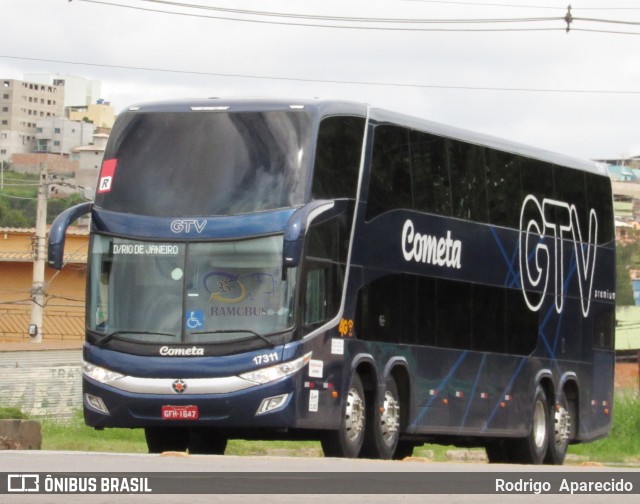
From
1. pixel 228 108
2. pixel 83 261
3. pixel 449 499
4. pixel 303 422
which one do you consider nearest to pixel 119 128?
pixel 228 108

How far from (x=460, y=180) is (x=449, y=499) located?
1146 centimetres

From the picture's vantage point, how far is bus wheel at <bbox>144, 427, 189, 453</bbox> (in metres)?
20.1

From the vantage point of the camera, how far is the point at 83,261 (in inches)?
2251

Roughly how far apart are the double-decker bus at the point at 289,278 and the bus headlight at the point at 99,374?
22mm

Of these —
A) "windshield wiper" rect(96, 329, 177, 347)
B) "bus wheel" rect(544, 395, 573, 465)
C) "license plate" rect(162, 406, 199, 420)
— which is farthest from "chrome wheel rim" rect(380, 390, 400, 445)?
"bus wheel" rect(544, 395, 573, 465)

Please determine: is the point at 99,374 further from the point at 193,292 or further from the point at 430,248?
the point at 430,248

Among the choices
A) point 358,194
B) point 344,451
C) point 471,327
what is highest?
point 358,194

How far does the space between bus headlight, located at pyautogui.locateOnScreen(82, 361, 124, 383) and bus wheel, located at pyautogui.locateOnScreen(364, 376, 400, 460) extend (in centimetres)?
315

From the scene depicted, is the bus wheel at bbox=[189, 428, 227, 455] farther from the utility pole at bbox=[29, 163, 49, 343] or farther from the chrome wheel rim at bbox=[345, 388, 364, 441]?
the utility pole at bbox=[29, 163, 49, 343]

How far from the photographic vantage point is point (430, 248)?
21297mm

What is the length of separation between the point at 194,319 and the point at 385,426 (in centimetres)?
304

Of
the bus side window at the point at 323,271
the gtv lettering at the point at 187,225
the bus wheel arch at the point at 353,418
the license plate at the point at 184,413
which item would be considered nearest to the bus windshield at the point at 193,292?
the gtv lettering at the point at 187,225

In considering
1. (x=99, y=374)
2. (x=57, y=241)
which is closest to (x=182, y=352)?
(x=99, y=374)

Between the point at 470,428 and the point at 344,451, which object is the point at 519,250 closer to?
the point at 470,428
